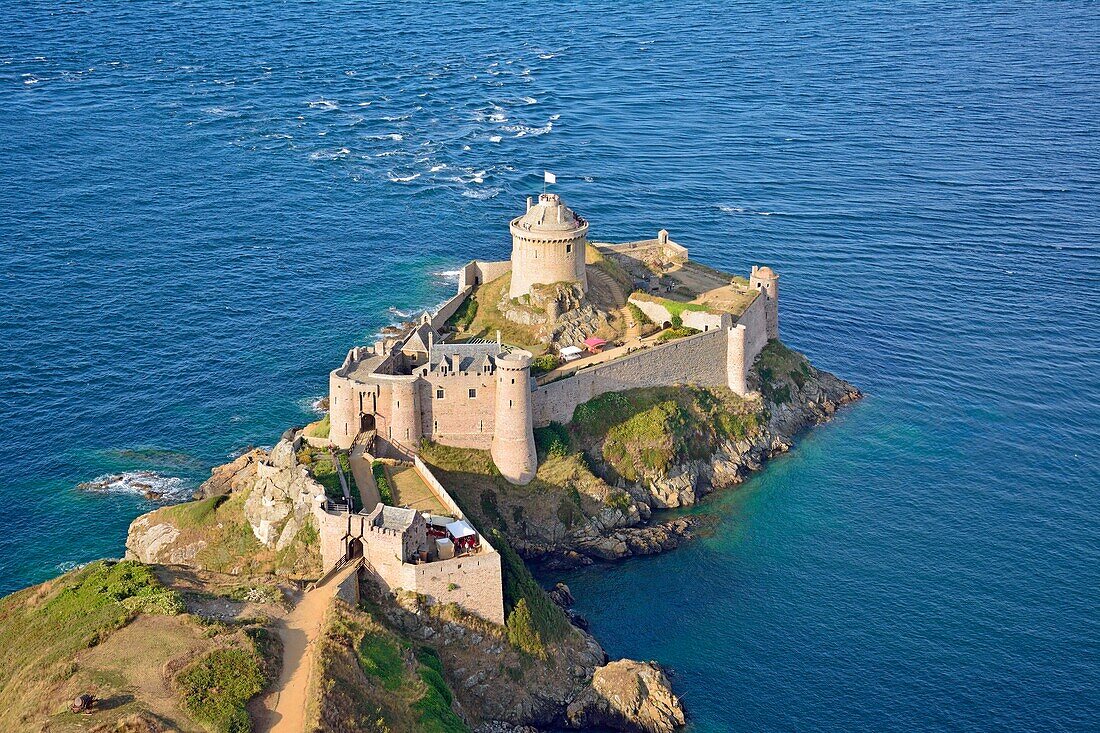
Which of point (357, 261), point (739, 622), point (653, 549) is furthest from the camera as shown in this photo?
point (357, 261)

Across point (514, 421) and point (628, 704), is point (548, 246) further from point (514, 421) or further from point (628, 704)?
point (628, 704)

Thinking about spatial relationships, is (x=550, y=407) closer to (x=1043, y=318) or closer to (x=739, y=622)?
(x=739, y=622)

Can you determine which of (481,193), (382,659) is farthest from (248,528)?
(481,193)

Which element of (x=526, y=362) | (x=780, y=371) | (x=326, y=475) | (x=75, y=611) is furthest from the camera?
(x=780, y=371)

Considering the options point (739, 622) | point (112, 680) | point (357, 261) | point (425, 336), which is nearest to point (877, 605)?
point (739, 622)

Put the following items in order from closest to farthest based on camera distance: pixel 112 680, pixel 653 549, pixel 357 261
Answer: pixel 112 680
pixel 653 549
pixel 357 261

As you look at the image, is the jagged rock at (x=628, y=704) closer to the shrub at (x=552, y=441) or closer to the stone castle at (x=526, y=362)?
the stone castle at (x=526, y=362)

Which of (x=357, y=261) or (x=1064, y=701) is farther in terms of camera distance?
(x=357, y=261)
